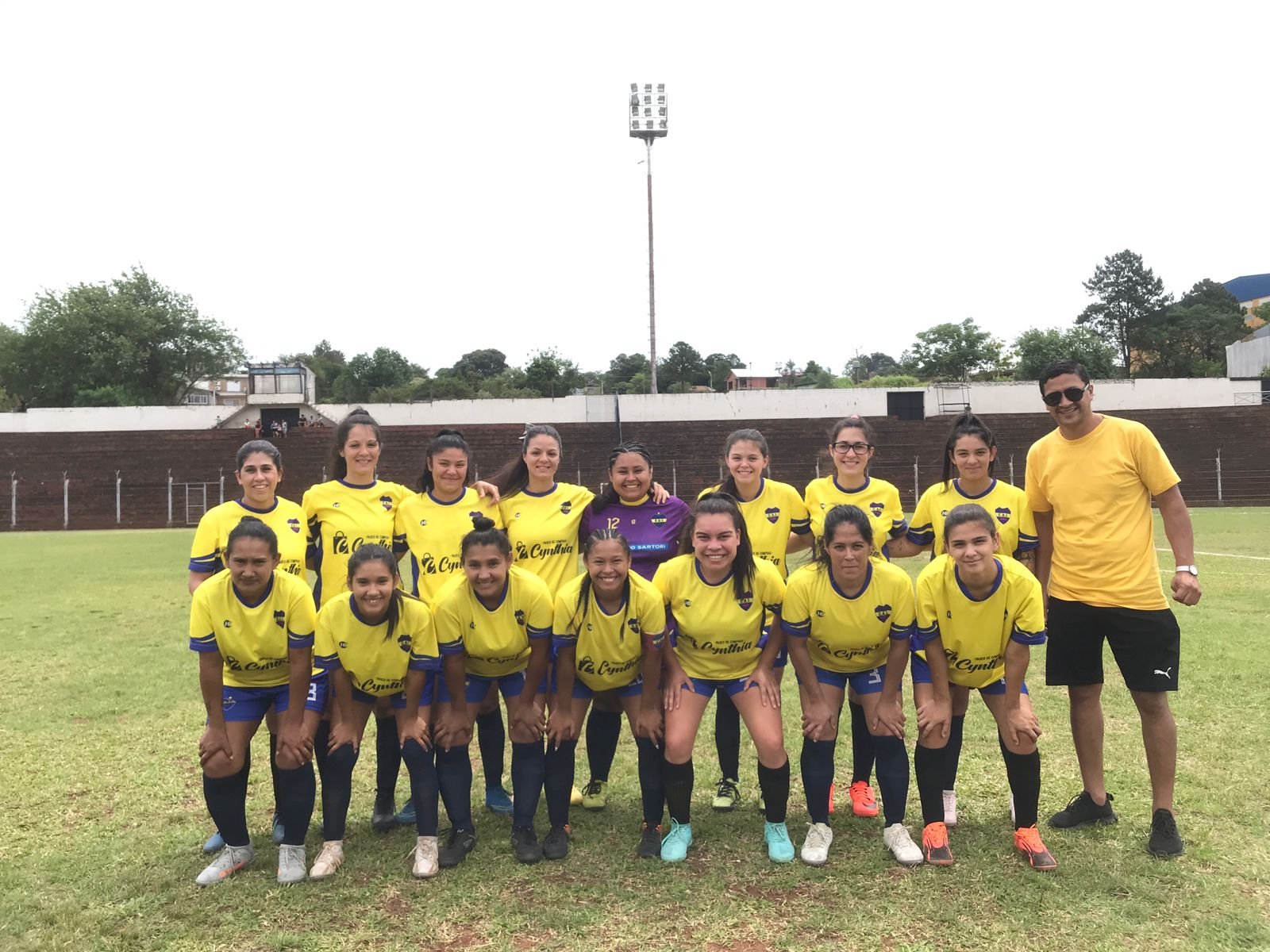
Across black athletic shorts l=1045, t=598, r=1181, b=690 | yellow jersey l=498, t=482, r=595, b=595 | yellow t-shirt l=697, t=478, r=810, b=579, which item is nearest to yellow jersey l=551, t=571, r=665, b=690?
yellow jersey l=498, t=482, r=595, b=595

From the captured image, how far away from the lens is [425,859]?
3.37 m

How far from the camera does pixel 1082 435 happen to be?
12.7 ft

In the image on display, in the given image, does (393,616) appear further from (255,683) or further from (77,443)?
(77,443)

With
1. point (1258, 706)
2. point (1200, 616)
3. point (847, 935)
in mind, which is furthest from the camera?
point (1200, 616)

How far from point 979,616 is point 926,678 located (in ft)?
1.17

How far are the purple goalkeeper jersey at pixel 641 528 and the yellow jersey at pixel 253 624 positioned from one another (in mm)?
1369

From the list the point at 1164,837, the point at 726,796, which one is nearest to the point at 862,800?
the point at 726,796

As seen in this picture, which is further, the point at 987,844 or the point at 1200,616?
the point at 1200,616

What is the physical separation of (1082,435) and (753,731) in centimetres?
206

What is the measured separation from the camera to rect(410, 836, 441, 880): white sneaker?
3324 mm

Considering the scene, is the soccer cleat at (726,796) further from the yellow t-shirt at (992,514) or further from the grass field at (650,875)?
the yellow t-shirt at (992,514)

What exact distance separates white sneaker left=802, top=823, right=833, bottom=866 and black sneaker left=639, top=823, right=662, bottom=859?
61 centimetres

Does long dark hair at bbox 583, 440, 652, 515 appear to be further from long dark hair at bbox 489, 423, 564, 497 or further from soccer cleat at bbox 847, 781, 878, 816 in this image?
soccer cleat at bbox 847, 781, 878, 816

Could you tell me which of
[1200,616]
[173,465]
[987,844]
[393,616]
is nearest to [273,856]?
[393,616]
